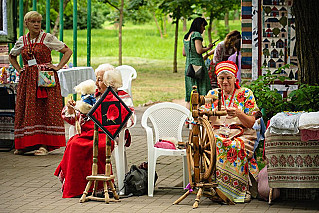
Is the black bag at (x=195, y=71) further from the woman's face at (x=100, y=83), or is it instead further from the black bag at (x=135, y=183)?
the black bag at (x=135, y=183)

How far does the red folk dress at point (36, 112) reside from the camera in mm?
9461

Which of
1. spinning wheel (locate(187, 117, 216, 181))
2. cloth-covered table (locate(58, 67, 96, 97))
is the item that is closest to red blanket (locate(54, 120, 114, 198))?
spinning wheel (locate(187, 117, 216, 181))

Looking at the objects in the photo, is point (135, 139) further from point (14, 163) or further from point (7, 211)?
point (7, 211)

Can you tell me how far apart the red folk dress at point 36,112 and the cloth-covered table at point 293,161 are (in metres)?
4.00

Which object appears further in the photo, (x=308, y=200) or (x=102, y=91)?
(x=102, y=91)

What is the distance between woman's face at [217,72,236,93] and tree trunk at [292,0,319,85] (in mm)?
1317

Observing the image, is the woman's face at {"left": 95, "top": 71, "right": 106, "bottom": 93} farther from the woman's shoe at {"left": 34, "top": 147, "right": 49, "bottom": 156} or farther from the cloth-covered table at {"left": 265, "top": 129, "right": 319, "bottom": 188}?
the woman's shoe at {"left": 34, "top": 147, "right": 49, "bottom": 156}

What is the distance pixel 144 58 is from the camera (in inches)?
1255

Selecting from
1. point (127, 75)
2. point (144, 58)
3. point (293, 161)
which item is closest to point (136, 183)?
point (293, 161)

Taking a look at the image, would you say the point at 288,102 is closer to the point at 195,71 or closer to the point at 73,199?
the point at 73,199

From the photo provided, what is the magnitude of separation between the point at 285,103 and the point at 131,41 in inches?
1256

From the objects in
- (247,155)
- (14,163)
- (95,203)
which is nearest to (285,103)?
(247,155)

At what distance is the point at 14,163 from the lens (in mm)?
9094

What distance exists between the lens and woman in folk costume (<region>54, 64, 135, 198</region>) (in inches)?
278
